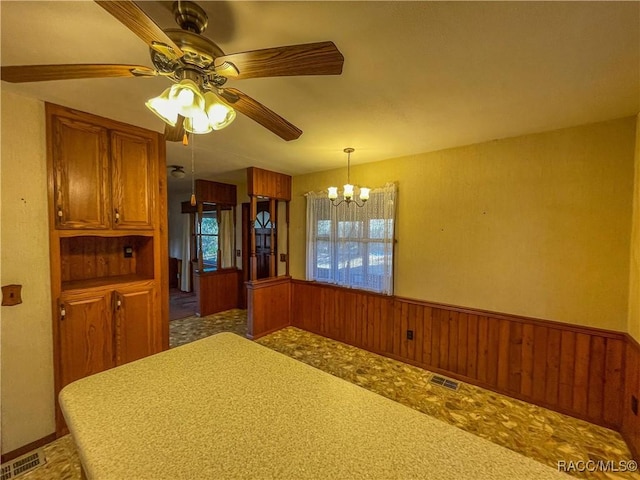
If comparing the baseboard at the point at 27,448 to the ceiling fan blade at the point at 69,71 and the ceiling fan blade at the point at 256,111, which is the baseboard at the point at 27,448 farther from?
the ceiling fan blade at the point at 256,111

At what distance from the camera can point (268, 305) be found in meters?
3.88

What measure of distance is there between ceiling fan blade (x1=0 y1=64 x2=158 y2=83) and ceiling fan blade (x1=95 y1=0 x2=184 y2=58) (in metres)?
0.15

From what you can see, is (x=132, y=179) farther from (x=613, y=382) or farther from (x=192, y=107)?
(x=613, y=382)

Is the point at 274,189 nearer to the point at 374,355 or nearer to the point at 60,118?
the point at 60,118

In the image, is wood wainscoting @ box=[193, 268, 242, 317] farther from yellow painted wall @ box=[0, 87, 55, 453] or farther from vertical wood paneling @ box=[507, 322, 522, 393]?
vertical wood paneling @ box=[507, 322, 522, 393]

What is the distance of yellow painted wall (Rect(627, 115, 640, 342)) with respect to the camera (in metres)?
1.84

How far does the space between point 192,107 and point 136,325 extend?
209cm

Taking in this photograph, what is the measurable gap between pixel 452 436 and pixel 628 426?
7.30 feet

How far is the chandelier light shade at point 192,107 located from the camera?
39.7 inches

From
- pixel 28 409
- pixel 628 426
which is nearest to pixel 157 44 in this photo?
pixel 28 409

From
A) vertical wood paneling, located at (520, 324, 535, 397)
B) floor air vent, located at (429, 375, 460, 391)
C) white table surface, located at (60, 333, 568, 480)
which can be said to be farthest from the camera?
floor air vent, located at (429, 375, 460, 391)

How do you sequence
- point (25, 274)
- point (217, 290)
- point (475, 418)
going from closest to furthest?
point (25, 274)
point (475, 418)
point (217, 290)

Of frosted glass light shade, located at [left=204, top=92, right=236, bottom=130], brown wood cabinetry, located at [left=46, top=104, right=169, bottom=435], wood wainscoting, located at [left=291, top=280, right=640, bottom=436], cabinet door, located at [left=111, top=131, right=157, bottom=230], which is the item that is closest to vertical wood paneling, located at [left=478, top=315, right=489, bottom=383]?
wood wainscoting, located at [left=291, top=280, right=640, bottom=436]

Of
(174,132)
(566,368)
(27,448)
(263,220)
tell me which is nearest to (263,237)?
(263,220)
